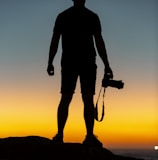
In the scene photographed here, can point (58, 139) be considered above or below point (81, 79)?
below

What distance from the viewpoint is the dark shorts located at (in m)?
10.1

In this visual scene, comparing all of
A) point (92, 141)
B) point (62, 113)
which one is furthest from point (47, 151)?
point (92, 141)

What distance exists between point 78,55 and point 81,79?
580 mm

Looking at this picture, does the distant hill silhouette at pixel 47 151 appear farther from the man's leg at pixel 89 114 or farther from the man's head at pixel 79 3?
the man's head at pixel 79 3

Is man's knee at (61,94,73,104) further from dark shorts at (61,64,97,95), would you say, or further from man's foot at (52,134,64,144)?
man's foot at (52,134,64,144)

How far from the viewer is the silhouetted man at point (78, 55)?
33.3 ft

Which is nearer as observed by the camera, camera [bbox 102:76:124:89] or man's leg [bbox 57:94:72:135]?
man's leg [bbox 57:94:72:135]

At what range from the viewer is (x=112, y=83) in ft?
35.2

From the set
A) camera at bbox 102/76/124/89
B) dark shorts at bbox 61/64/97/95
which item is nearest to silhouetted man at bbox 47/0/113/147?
dark shorts at bbox 61/64/97/95

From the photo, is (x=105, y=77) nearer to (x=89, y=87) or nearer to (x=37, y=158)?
(x=89, y=87)

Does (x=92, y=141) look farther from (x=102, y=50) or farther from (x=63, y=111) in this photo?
(x=102, y=50)

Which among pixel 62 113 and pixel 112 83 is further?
pixel 112 83

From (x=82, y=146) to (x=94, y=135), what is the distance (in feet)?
1.32

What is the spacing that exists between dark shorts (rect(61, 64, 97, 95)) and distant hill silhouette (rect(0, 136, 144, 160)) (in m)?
1.31
